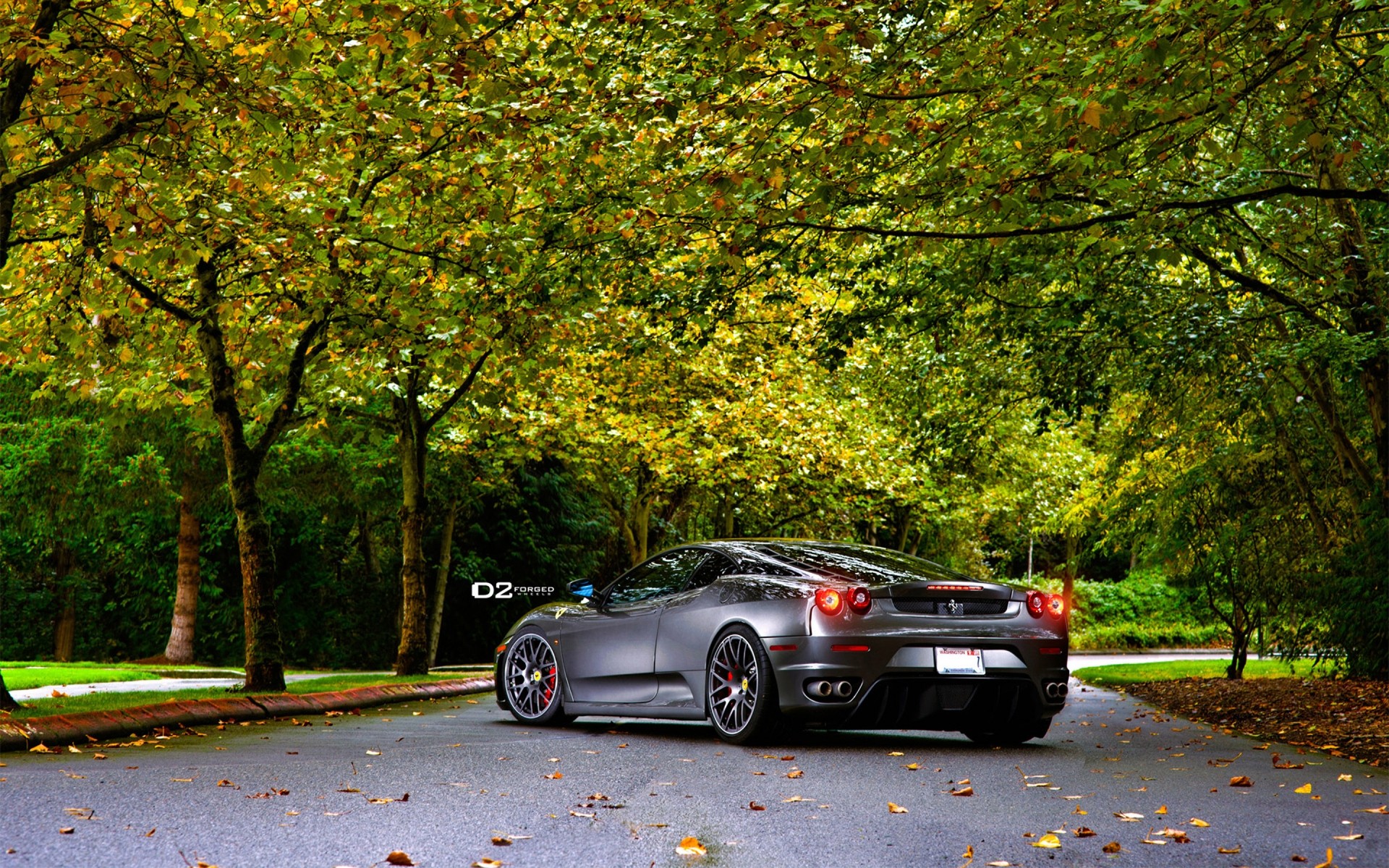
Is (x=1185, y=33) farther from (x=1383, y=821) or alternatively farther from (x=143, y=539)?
(x=143, y=539)

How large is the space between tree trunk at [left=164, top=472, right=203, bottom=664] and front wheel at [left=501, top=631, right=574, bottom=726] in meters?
16.0

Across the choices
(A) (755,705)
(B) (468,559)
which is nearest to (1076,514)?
(B) (468,559)

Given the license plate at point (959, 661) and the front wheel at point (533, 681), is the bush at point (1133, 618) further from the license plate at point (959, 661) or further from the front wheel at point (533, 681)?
the license plate at point (959, 661)

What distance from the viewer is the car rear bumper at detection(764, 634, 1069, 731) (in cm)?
895

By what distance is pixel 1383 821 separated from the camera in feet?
19.8

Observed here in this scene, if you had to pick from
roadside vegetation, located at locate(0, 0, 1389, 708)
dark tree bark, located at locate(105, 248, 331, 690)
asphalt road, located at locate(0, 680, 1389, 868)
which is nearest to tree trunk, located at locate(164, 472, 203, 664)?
roadside vegetation, located at locate(0, 0, 1389, 708)

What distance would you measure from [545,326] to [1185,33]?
19.1ft

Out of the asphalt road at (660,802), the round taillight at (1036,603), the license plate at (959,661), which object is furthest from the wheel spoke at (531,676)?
the round taillight at (1036,603)

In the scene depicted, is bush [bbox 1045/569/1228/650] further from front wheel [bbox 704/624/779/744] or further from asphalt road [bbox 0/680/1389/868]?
front wheel [bbox 704/624/779/744]

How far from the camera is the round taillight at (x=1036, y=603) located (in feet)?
31.3

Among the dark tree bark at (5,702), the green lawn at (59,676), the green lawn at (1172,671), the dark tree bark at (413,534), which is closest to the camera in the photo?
the dark tree bark at (5,702)

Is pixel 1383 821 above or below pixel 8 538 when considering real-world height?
below

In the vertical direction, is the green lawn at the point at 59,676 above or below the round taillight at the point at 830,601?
below

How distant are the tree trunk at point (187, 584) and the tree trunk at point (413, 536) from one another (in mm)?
8259
